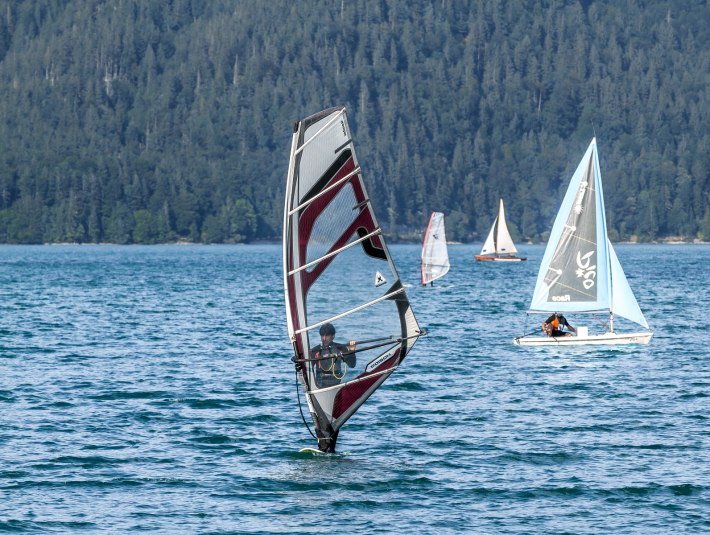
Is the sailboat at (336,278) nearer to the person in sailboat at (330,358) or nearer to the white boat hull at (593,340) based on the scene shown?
the person in sailboat at (330,358)

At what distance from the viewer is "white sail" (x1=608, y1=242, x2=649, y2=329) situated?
5556 cm

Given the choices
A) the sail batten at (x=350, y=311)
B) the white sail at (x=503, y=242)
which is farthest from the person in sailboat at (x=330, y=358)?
the white sail at (x=503, y=242)

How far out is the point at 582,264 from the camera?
56.7 m

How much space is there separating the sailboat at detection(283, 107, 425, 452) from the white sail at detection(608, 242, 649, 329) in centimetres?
2627

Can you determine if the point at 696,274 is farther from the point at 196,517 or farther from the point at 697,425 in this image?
the point at 196,517

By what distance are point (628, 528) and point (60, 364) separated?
105ft

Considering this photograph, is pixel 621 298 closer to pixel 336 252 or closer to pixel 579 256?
pixel 579 256

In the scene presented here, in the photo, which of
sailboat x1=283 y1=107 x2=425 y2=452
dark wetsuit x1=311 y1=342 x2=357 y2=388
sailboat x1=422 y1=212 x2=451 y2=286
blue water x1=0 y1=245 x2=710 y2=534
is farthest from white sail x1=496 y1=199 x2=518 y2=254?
dark wetsuit x1=311 y1=342 x2=357 y2=388

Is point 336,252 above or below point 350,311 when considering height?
above

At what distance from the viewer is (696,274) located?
490ft

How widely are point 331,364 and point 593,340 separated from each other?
26.9m

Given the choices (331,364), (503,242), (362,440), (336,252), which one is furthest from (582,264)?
(503,242)

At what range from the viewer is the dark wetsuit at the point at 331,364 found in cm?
3020

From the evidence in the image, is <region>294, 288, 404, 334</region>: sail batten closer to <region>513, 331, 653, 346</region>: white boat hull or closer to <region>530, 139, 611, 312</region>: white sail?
<region>513, 331, 653, 346</region>: white boat hull
